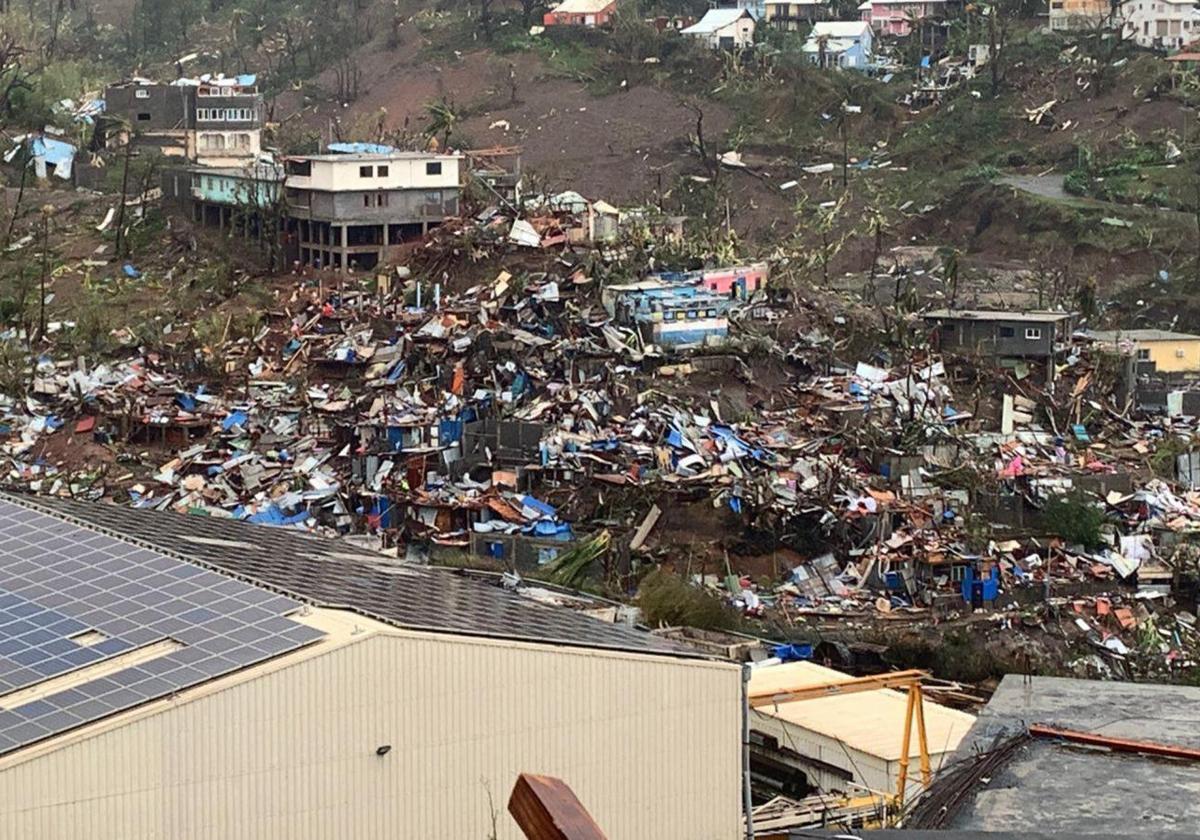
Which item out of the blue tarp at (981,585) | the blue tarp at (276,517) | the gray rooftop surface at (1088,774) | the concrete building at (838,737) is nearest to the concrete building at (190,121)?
the blue tarp at (276,517)

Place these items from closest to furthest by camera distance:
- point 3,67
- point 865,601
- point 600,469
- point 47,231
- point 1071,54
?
point 865,601, point 600,469, point 47,231, point 3,67, point 1071,54

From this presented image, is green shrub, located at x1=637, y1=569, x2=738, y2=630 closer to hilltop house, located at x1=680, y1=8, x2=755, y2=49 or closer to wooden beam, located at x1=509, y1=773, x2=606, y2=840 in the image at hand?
wooden beam, located at x1=509, y1=773, x2=606, y2=840

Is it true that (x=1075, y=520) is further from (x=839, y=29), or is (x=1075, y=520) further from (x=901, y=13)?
(x=901, y=13)

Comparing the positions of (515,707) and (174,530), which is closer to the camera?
(515,707)

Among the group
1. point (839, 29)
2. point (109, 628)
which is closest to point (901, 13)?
point (839, 29)

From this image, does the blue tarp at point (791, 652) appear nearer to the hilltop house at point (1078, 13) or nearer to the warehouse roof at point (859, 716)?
the warehouse roof at point (859, 716)

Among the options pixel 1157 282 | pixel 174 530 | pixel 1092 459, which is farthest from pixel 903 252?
pixel 174 530

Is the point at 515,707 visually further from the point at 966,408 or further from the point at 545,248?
the point at 545,248
